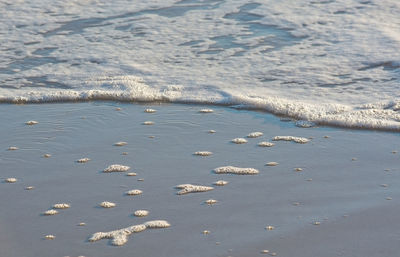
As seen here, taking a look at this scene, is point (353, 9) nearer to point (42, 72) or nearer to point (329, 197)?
point (42, 72)

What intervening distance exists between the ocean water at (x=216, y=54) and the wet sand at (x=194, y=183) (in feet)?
1.68

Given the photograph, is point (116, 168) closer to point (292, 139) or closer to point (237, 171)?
point (237, 171)

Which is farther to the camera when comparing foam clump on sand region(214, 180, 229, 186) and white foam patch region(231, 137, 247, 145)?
white foam patch region(231, 137, 247, 145)

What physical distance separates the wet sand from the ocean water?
1.68 ft

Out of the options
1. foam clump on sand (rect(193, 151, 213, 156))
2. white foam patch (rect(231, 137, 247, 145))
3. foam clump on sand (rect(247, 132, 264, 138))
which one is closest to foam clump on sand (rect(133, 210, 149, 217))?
foam clump on sand (rect(193, 151, 213, 156))

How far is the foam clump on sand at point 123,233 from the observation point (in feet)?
12.8

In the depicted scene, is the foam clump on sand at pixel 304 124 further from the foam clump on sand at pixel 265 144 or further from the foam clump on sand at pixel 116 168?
the foam clump on sand at pixel 116 168

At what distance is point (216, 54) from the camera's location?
8219 mm

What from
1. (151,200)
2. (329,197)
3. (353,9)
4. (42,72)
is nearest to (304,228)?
(329,197)

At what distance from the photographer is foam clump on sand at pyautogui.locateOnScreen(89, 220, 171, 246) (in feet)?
12.8

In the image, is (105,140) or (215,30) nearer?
(105,140)

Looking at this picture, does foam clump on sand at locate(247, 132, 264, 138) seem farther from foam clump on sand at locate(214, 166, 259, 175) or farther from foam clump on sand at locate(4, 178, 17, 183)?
foam clump on sand at locate(4, 178, 17, 183)

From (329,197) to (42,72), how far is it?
4.44m

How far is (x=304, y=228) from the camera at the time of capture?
156 inches
